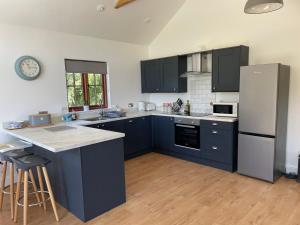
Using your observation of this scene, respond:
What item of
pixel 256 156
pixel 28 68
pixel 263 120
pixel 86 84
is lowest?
pixel 256 156

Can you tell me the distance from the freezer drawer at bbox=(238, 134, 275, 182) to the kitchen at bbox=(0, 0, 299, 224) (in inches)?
1.6

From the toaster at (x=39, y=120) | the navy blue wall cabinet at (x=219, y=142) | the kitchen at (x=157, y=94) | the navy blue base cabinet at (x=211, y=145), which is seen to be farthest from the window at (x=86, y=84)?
the navy blue wall cabinet at (x=219, y=142)

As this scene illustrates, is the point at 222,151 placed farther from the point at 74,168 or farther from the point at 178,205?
the point at 74,168

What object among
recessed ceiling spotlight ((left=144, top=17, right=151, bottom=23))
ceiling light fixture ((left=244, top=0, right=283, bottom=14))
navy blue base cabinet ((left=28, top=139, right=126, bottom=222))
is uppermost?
recessed ceiling spotlight ((left=144, top=17, right=151, bottom=23))

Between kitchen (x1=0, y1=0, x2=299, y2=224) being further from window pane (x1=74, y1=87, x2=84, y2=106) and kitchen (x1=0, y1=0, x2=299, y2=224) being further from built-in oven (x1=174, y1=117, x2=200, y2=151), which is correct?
window pane (x1=74, y1=87, x2=84, y2=106)

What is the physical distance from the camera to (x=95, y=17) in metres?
3.90

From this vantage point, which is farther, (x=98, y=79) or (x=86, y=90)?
(x=98, y=79)

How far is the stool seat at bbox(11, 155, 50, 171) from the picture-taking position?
2298 mm

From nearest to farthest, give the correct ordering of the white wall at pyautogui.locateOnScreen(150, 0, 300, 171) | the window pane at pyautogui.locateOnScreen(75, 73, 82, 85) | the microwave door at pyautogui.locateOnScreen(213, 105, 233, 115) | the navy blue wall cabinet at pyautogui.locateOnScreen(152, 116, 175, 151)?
the white wall at pyautogui.locateOnScreen(150, 0, 300, 171), the microwave door at pyautogui.locateOnScreen(213, 105, 233, 115), the window pane at pyautogui.locateOnScreen(75, 73, 82, 85), the navy blue wall cabinet at pyautogui.locateOnScreen(152, 116, 175, 151)

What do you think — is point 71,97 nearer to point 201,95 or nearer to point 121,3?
point 121,3

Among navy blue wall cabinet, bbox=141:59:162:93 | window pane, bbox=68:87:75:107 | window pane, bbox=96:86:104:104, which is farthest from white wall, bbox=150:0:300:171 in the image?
window pane, bbox=68:87:75:107

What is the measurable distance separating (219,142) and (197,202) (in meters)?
1.27

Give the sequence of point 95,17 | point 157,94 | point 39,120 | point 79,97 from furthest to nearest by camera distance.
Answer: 1. point 157,94
2. point 79,97
3. point 95,17
4. point 39,120

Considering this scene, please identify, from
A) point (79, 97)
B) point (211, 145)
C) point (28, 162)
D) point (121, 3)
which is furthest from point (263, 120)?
point (79, 97)
